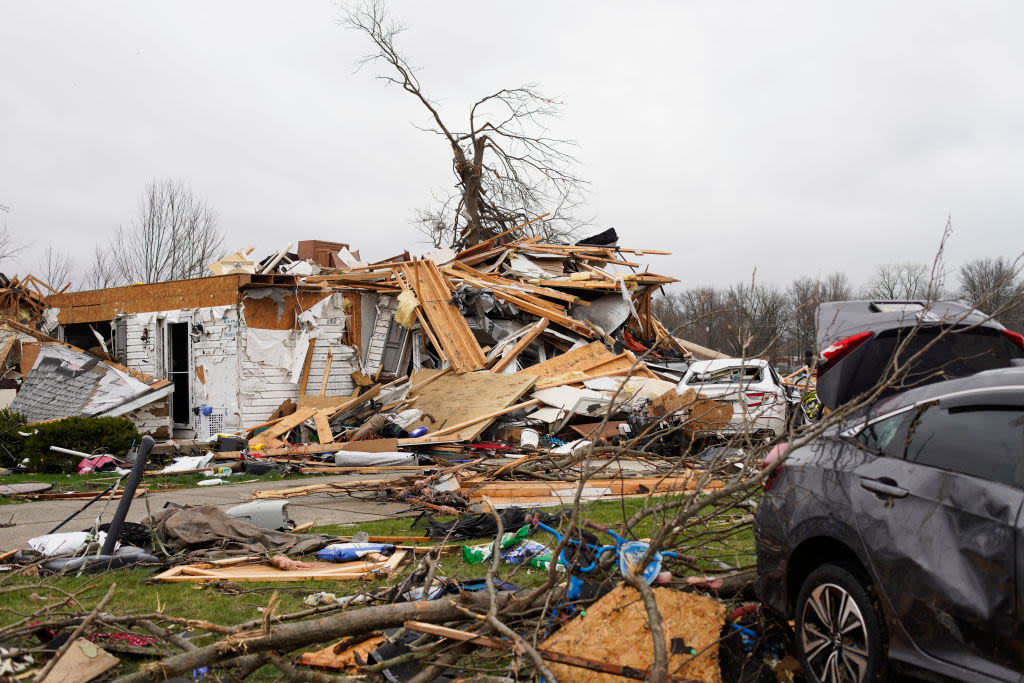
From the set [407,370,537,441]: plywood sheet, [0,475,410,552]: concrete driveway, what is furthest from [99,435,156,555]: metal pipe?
[407,370,537,441]: plywood sheet

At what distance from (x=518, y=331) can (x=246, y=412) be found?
606 cm

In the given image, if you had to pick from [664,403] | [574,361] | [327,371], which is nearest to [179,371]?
[327,371]

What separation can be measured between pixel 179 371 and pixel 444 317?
20.5 feet

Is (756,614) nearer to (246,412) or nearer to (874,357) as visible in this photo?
(874,357)

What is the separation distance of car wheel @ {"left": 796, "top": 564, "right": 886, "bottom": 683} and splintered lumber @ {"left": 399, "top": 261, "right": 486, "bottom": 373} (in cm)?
1236

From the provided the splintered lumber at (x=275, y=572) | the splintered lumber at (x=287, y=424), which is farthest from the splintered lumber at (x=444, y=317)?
the splintered lumber at (x=275, y=572)

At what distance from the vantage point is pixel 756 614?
4.51 meters

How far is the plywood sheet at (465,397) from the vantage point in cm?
1434

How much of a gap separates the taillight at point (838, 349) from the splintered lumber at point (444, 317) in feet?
35.8

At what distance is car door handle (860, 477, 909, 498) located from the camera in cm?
345

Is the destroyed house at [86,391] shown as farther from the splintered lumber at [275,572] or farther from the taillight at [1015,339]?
the taillight at [1015,339]

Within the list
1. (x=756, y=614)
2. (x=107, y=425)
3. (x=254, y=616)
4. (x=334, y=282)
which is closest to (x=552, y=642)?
(x=756, y=614)

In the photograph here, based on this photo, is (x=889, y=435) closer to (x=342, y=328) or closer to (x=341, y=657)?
(x=341, y=657)

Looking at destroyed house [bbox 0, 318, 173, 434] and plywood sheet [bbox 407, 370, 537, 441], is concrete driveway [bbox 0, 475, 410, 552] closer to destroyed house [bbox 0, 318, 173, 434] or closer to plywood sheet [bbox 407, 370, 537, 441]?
plywood sheet [bbox 407, 370, 537, 441]
